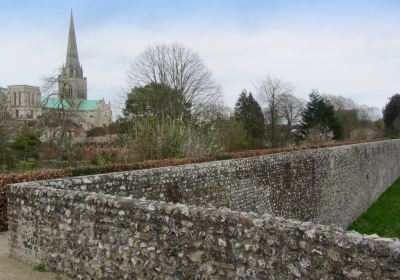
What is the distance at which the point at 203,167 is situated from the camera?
9094 mm

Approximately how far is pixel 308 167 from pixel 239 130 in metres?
17.8

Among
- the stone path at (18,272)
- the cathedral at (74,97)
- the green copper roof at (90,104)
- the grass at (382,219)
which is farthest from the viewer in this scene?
the green copper roof at (90,104)

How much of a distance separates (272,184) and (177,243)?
765 centimetres

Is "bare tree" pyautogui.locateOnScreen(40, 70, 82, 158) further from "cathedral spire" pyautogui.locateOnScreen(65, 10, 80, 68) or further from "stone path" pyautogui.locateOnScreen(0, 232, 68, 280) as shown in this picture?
"cathedral spire" pyautogui.locateOnScreen(65, 10, 80, 68)

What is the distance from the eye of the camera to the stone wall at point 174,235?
304 centimetres

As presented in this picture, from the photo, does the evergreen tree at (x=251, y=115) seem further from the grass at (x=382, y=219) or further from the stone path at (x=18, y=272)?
the stone path at (x=18, y=272)

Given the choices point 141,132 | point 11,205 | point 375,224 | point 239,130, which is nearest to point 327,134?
point 239,130

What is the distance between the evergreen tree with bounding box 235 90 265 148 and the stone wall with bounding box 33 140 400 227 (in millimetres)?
21075

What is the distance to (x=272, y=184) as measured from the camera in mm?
11219

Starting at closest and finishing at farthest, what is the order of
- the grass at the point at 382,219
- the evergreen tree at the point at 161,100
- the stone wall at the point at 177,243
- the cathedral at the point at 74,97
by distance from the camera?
the stone wall at the point at 177,243
the grass at the point at 382,219
the evergreen tree at the point at 161,100
the cathedral at the point at 74,97

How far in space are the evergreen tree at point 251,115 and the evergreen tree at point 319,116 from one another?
15.7 feet

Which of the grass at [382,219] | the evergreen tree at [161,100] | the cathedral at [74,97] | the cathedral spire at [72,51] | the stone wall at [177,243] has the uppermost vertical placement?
the cathedral spire at [72,51]

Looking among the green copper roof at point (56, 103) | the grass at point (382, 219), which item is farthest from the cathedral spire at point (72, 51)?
the grass at point (382, 219)

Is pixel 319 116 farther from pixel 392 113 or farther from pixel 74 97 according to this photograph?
pixel 74 97
